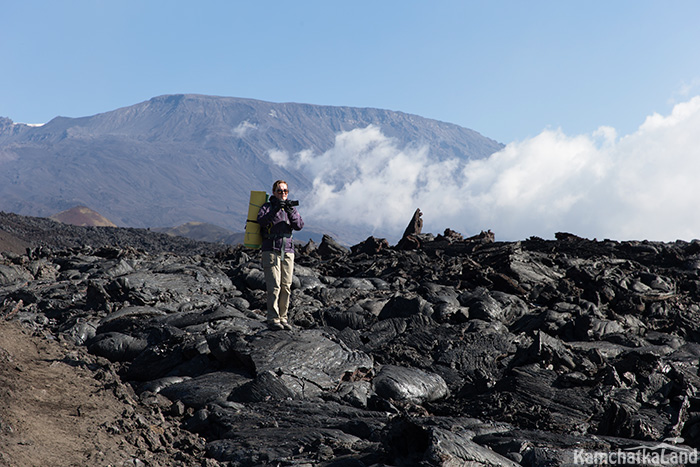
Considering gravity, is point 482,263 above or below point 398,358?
above

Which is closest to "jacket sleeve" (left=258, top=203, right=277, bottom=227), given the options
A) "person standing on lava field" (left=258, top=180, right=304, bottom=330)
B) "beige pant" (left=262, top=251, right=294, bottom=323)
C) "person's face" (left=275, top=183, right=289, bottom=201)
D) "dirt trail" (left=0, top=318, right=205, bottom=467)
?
"person standing on lava field" (left=258, top=180, right=304, bottom=330)

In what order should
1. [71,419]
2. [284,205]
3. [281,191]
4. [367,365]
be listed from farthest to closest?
1. [281,191]
2. [284,205]
3. [367,365]
4. [71,419]

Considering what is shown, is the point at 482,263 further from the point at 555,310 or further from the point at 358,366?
the point at 358,366

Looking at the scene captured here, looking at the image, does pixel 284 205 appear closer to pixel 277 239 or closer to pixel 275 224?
pixel 275 224

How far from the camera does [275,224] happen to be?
33.8 ft

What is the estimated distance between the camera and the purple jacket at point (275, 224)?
10.3 meters

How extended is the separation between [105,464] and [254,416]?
2131 mm

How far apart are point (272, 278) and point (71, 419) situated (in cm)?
390

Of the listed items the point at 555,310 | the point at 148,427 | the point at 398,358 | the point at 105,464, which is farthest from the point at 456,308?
the point at 105,464

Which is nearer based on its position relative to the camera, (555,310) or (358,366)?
(358,366)

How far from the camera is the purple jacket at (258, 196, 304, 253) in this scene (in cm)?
1031

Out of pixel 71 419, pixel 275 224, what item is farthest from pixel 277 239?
pixel 71 419

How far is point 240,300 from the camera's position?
16.0m

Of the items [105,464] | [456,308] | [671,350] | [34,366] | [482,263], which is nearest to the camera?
[105,464]
